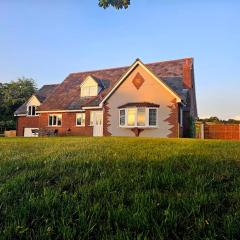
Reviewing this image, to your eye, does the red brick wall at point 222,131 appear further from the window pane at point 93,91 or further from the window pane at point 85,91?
the window pane at point 85,91

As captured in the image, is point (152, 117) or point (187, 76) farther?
point (187, 76)

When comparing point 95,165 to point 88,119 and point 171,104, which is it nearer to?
point 171,104

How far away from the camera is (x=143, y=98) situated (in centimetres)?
2803

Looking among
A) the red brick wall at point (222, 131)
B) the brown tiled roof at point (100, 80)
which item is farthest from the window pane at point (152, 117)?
the red brick wall at point (222, 131)

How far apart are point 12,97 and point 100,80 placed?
27.5m

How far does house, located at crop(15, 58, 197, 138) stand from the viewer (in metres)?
27.0

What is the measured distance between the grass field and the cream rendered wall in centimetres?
2055

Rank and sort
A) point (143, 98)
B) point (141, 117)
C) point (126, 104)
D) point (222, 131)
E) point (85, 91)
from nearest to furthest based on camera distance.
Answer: point (222, 131), point (141, 117), point (143, 98), point (126, 104), point (85, 91)

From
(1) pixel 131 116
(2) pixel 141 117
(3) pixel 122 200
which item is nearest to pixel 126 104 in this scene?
(1) pixel 131 116

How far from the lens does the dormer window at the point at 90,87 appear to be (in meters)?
35.3

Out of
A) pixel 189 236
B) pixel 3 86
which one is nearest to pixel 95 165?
pixel 189 236

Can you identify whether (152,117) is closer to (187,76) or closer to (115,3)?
(187,76)

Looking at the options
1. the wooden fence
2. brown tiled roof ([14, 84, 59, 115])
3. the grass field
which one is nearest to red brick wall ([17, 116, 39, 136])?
brown tiled roof ([14, 84, 59, 115])

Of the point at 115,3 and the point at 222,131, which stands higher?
the point at 115,3
